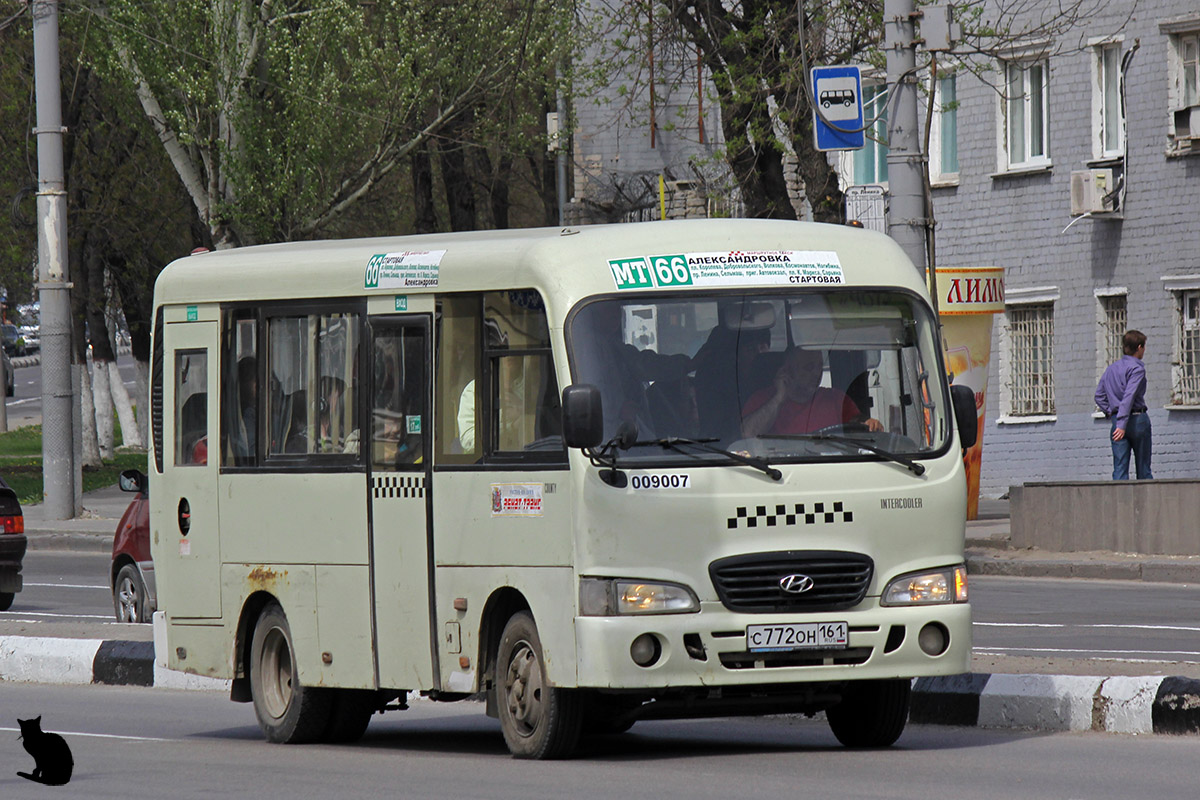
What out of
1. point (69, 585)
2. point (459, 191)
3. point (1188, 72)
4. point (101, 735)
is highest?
point (1188, 72)

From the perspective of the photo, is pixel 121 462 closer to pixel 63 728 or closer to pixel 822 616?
pixel 63 728

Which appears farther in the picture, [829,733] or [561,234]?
[829,733]

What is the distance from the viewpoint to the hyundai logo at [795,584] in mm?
9219

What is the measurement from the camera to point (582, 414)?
355 inches

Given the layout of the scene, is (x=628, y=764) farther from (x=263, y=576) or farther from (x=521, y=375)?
(x=263, y=576)

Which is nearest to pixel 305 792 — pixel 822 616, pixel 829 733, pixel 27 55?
pixel 822 616

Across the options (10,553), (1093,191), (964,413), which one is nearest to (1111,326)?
(1093,191)

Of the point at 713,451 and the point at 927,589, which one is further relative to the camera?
the point at 927,589

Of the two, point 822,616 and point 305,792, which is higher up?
point 822,616

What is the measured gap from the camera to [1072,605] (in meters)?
17.8

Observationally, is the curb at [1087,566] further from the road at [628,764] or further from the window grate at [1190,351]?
the road at [628,764]

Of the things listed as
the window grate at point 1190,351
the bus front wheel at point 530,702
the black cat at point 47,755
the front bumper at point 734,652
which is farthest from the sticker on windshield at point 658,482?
the window grate at point 1190,351

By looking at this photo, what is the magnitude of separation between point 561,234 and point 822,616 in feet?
6.88

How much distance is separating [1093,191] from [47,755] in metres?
23.1
